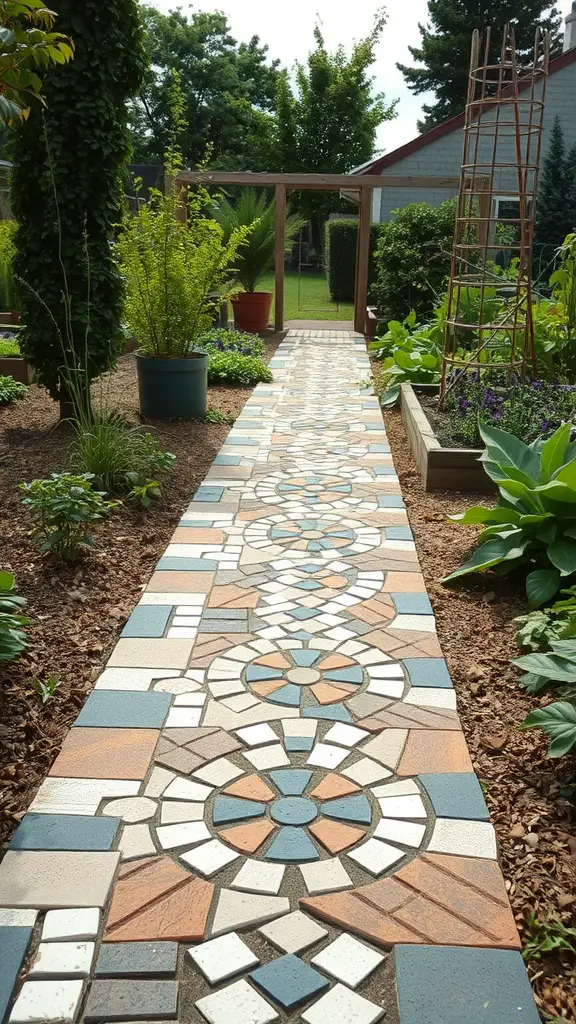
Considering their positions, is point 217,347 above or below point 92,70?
below

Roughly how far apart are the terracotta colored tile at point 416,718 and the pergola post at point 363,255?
40.2ft

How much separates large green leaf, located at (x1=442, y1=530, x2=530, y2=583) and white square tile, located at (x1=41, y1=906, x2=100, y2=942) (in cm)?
229

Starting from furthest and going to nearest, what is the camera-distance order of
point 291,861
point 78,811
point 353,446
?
point 353,446
point 78,811
point 291,861

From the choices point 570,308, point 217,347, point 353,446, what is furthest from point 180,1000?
point 217,347

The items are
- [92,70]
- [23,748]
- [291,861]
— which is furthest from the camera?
[92,70]

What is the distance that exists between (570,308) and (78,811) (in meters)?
6.01

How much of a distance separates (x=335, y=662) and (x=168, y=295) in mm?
4554

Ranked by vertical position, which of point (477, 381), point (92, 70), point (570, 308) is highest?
point (92, 70)

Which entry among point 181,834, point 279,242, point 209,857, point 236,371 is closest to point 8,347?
point 236,371

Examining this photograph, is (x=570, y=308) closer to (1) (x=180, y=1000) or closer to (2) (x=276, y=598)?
(2) (x=276, y=598)

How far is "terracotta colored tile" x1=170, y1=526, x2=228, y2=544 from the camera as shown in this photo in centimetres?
450

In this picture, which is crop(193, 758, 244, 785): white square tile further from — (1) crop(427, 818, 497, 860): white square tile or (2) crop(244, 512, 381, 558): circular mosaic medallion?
(2) crop(244, 512, 381, 558): circular mosaic medallion

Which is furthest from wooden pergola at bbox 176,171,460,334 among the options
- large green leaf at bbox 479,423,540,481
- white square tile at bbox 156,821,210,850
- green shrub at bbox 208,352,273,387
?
white square tile at bbox 156,821,210,850

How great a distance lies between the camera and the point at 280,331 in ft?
47.4
